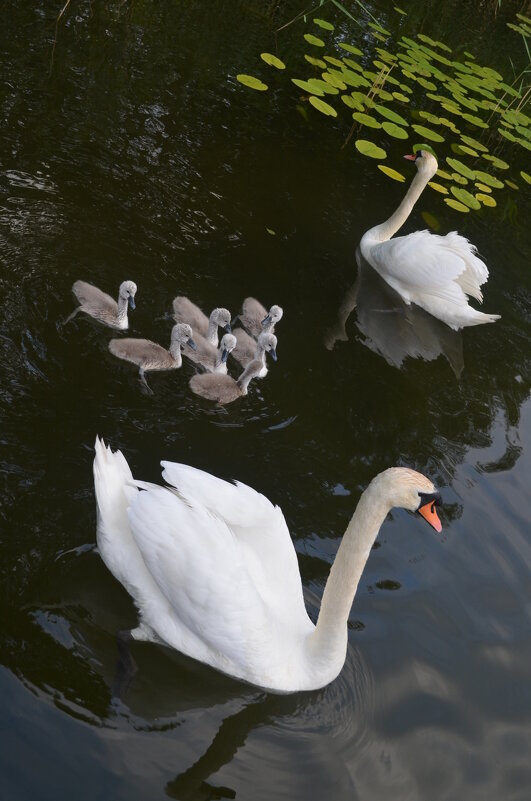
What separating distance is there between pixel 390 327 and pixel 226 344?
2258mm

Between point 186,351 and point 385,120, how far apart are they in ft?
20.8

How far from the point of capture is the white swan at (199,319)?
6.66m

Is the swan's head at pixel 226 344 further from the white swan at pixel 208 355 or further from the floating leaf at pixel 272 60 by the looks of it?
the floating leaf at pixel 272 60

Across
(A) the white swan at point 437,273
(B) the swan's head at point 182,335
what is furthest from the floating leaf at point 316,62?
(B) the swan's head at point 182,335

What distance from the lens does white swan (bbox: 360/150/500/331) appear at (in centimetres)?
815

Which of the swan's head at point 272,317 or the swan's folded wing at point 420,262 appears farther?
the swan's folded wing at point 420,262

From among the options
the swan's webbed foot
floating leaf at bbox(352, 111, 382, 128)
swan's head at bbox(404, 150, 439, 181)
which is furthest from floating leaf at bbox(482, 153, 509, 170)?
the swan's webbed foot

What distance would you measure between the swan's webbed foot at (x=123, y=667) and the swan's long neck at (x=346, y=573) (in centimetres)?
87

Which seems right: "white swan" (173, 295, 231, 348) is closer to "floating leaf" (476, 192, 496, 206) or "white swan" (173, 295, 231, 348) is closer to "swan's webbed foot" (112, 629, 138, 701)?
"swan's webbed foot" (112, 629, 138, 701)

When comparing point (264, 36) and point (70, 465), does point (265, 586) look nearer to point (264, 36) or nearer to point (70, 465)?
point (70, 465)

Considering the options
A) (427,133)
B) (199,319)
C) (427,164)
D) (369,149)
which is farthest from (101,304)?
(427,133)

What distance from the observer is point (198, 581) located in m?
4.12

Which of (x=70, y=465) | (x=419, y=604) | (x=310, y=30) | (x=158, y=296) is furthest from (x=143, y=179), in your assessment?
(x=310, y=30)

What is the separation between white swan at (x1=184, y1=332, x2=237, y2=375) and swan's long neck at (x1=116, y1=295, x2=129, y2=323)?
51 centimetres
